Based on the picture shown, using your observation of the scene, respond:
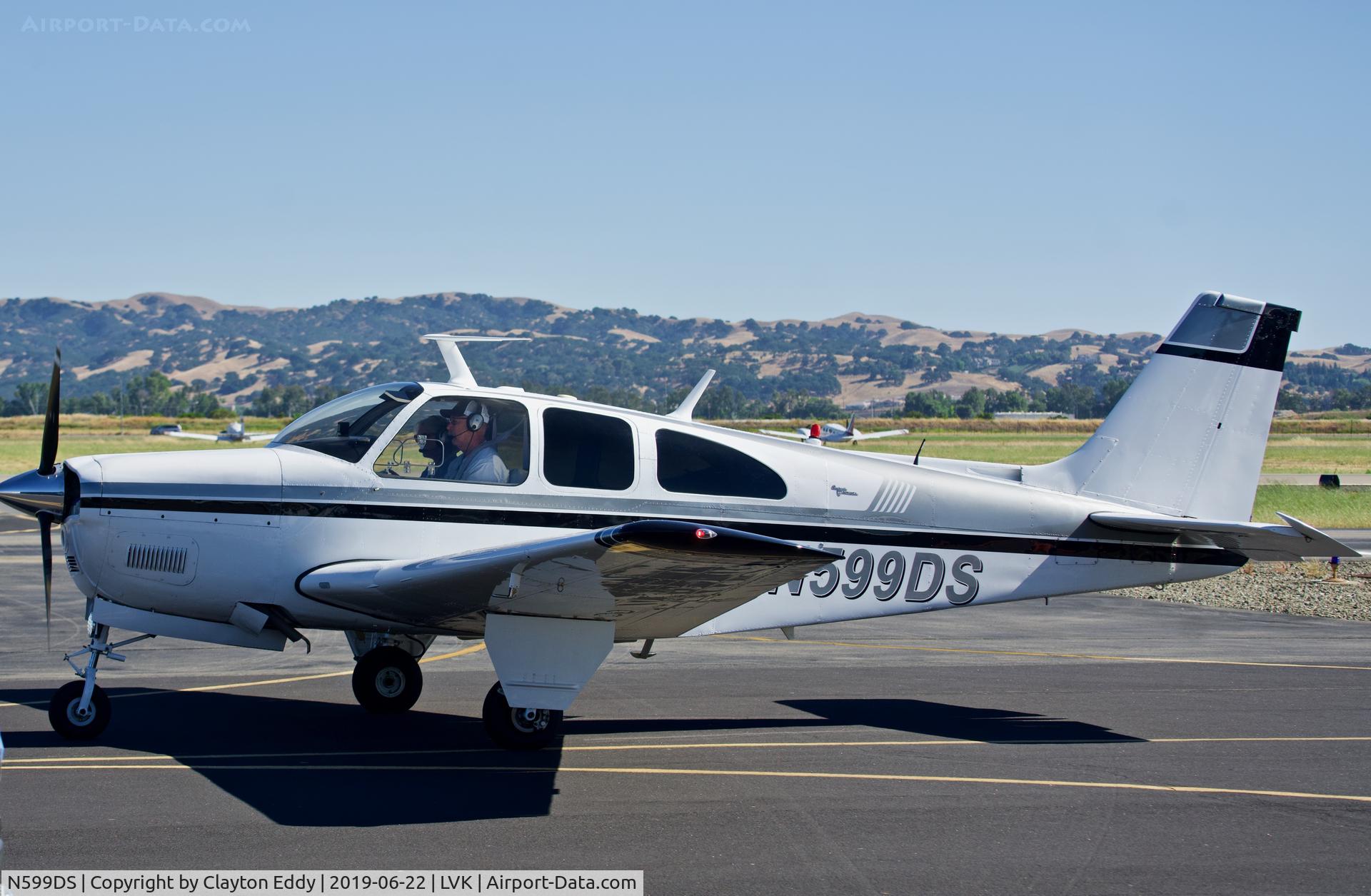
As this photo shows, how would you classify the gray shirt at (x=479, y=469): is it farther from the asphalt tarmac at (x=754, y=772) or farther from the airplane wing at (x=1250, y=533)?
the airplane wing at (x=1250, y=533)

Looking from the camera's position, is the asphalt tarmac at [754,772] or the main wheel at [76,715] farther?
the main wheel at [76,715]

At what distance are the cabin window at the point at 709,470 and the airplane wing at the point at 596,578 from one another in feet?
3.35

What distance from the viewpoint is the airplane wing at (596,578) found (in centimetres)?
613

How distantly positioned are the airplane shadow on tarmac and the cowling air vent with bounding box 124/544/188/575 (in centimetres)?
121

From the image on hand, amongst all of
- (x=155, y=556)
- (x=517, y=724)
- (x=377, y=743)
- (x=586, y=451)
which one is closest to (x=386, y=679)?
(x=377, y=743)

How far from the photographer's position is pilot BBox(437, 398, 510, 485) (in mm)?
8094

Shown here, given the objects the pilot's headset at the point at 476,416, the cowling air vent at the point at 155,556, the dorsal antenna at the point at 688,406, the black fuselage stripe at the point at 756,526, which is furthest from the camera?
the dorsal antenna at the point at 688,406

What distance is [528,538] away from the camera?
8.03 metres

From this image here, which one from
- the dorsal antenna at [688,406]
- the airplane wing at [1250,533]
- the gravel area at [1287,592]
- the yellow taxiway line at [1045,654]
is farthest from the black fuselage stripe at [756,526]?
the gravel area at [1287,592]

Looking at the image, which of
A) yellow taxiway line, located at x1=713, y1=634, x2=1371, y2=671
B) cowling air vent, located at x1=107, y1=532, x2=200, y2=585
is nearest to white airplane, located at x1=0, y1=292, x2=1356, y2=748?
cowling air vent, located at x1=107, y1=532, x2=200, y2=585

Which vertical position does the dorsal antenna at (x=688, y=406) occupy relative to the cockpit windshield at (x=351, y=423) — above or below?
above

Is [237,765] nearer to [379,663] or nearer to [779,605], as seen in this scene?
[379,663]

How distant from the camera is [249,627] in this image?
26.2 ft

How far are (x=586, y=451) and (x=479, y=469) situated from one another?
775 millimetres
